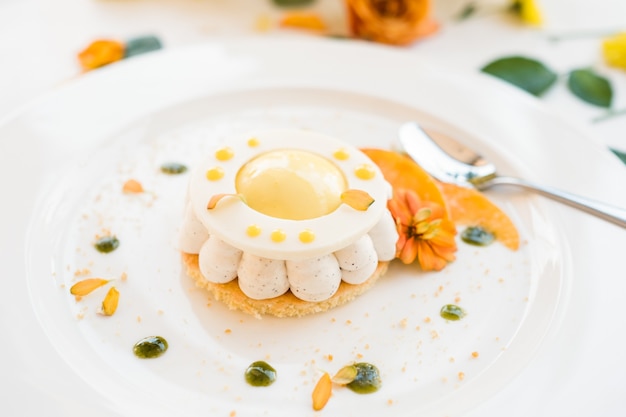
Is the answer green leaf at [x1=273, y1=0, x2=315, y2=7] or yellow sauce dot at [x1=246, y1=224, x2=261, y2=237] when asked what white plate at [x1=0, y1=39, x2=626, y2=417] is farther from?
green leaf at [x1=273, y1=0, x2=315, y2=7]

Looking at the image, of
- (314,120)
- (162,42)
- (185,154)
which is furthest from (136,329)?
(162,42)

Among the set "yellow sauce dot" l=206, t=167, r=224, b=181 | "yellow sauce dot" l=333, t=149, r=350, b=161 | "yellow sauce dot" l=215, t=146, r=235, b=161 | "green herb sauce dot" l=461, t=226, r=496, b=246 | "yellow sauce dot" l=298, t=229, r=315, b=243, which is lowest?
"green herb sauce dot" l=461, t=226, r=496, b=246

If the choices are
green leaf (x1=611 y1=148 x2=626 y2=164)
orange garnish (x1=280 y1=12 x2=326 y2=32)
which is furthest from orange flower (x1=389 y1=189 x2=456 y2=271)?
orange garnish (x1=280 y1=12 x2=326 y2=32)

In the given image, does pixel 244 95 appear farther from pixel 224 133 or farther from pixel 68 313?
pixel 68 313

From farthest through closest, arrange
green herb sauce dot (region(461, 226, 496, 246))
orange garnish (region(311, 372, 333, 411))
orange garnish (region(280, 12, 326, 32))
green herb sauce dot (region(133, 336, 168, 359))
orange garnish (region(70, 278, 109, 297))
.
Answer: orange garnish (region(280, 12, 326, 32)) < green herb sauce dot (region(461, 226, 496, 246)) < orange garnish (region(70, 278, 109, 297)) < green herb sauce dot (region(133, 336, 168, 359)) < orange garnish (region(311, 372, 333, 411))

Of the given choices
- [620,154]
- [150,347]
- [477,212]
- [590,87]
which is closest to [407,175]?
[477,212]

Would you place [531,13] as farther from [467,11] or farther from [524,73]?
[524,73]

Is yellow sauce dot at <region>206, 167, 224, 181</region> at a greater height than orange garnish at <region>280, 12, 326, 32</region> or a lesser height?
greater

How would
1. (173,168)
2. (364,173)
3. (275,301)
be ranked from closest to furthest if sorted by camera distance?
1. (275,301)
2. (364,173)
3. (173,168)
